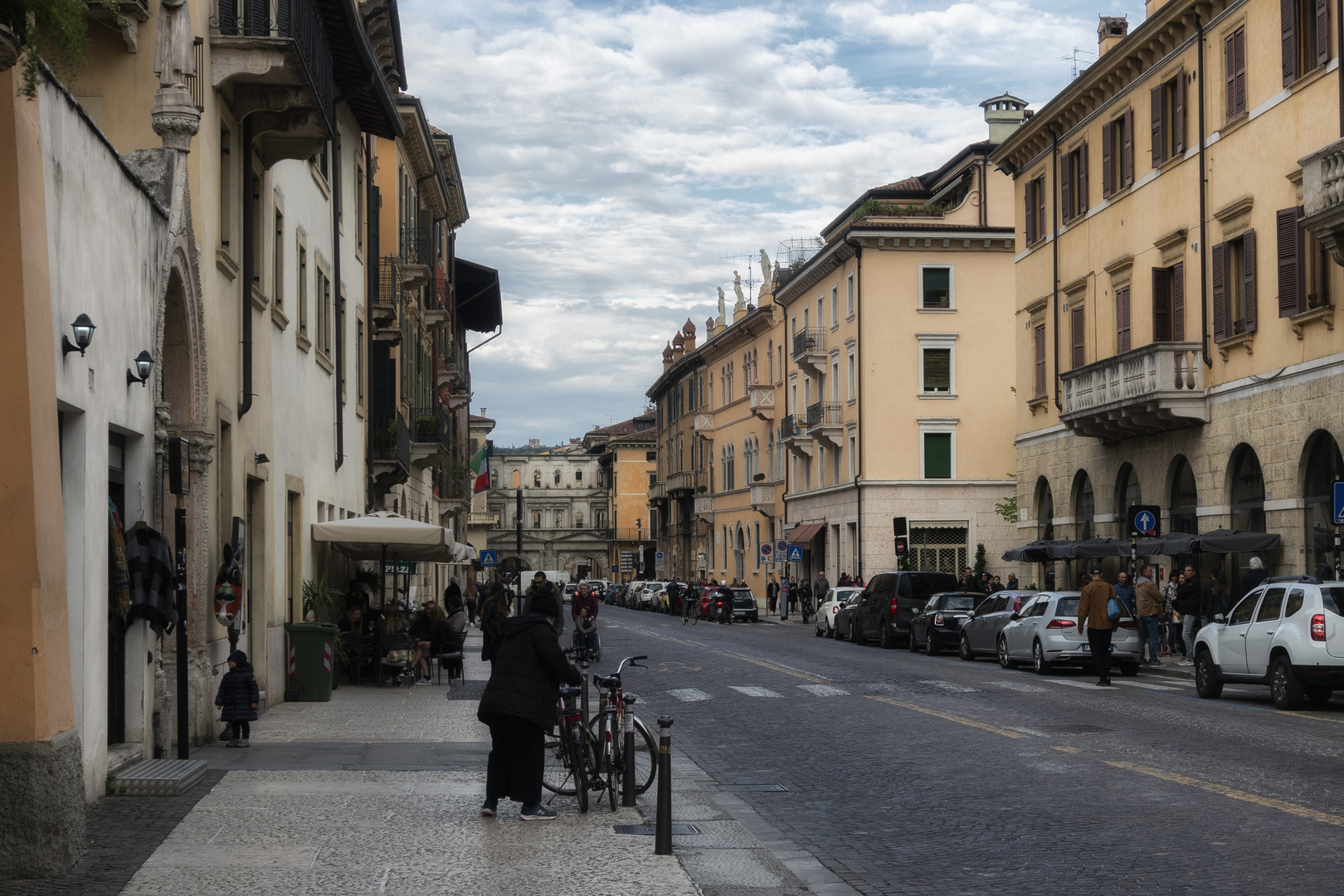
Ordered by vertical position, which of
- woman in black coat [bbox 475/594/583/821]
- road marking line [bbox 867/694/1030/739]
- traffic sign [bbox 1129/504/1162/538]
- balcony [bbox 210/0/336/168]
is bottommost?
road marking line [bbox 867/694/1030/739]

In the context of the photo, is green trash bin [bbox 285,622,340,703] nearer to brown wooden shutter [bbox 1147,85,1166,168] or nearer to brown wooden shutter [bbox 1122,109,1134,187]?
brown wooden shutter [bbox 1147,85,1166,168]

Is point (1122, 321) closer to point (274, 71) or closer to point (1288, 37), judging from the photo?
point (1288, 37)

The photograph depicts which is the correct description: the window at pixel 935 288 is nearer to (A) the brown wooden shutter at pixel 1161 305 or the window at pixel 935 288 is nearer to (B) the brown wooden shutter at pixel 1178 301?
(A) the brown wooden shutter at pixel 1161 305

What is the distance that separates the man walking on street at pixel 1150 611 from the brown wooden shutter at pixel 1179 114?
10.3m

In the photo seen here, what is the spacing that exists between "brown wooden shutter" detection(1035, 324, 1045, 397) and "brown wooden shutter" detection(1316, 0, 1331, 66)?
1608 cm

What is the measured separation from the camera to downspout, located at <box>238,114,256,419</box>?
18578 mm

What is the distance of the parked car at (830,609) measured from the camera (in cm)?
4638

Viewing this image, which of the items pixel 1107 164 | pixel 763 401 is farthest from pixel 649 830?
pixel 763 401

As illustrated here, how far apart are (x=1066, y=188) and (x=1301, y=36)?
13.0 m

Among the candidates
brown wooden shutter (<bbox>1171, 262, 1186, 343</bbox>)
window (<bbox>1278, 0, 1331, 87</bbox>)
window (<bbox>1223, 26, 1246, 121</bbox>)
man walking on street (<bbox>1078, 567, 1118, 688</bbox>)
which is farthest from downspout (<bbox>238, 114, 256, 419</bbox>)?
brown wooden shutter (<bbox>1171, 262, 1186, 343</bbox>)

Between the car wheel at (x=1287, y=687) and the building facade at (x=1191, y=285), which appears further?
the building facade at (x=1191, y=285)

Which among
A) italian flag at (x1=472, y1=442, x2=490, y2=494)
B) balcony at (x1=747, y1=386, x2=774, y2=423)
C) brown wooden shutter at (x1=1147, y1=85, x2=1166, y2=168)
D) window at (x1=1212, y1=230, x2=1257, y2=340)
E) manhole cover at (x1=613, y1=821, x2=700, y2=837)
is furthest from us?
balcony at (x1=747, y1=386, x2=774, y2=423)

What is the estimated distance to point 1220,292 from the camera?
3347cm

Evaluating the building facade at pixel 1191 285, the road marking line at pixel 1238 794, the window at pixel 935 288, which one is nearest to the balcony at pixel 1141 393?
the building facade at pixel 1191 285
